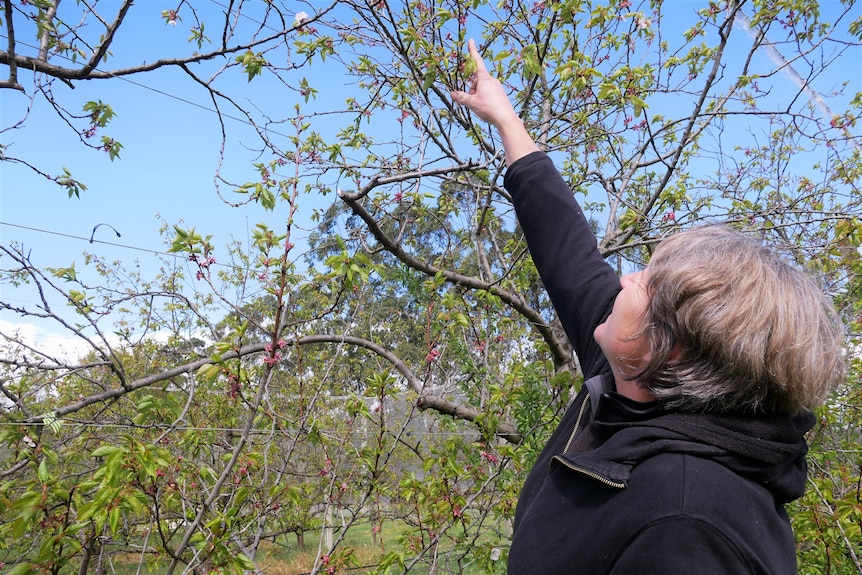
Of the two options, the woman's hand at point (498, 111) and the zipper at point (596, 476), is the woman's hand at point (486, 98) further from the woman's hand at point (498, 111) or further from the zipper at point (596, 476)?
the zipper at point (596, 476)

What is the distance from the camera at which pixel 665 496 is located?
29.1 inches

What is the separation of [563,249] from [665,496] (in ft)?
2.27

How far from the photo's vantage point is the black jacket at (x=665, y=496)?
2.34 feet

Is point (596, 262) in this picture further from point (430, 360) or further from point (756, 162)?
point (756, 162)

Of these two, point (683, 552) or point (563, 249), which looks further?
point (563, 249)

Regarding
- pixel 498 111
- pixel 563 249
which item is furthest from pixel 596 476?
pixel 498 111

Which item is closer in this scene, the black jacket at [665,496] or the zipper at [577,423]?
the black jacket at [665,496]

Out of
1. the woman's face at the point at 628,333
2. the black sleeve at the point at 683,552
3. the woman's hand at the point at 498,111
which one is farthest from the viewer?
the woman's hand at the point at 498,111

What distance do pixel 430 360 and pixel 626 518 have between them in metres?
1.82

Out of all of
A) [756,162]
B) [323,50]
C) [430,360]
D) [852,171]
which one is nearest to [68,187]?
[323,50]

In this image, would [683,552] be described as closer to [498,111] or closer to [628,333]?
[628,333]

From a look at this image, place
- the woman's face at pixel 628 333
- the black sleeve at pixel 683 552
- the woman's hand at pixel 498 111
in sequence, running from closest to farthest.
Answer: the black sleeve at pixel 683 552, the woman's face at pixel 628 333, the woman's hand at pixel 498 111

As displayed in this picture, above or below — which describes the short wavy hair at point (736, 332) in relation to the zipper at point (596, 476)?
above

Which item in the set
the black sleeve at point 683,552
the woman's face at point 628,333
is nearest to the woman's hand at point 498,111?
the woman's face at point 628,333
